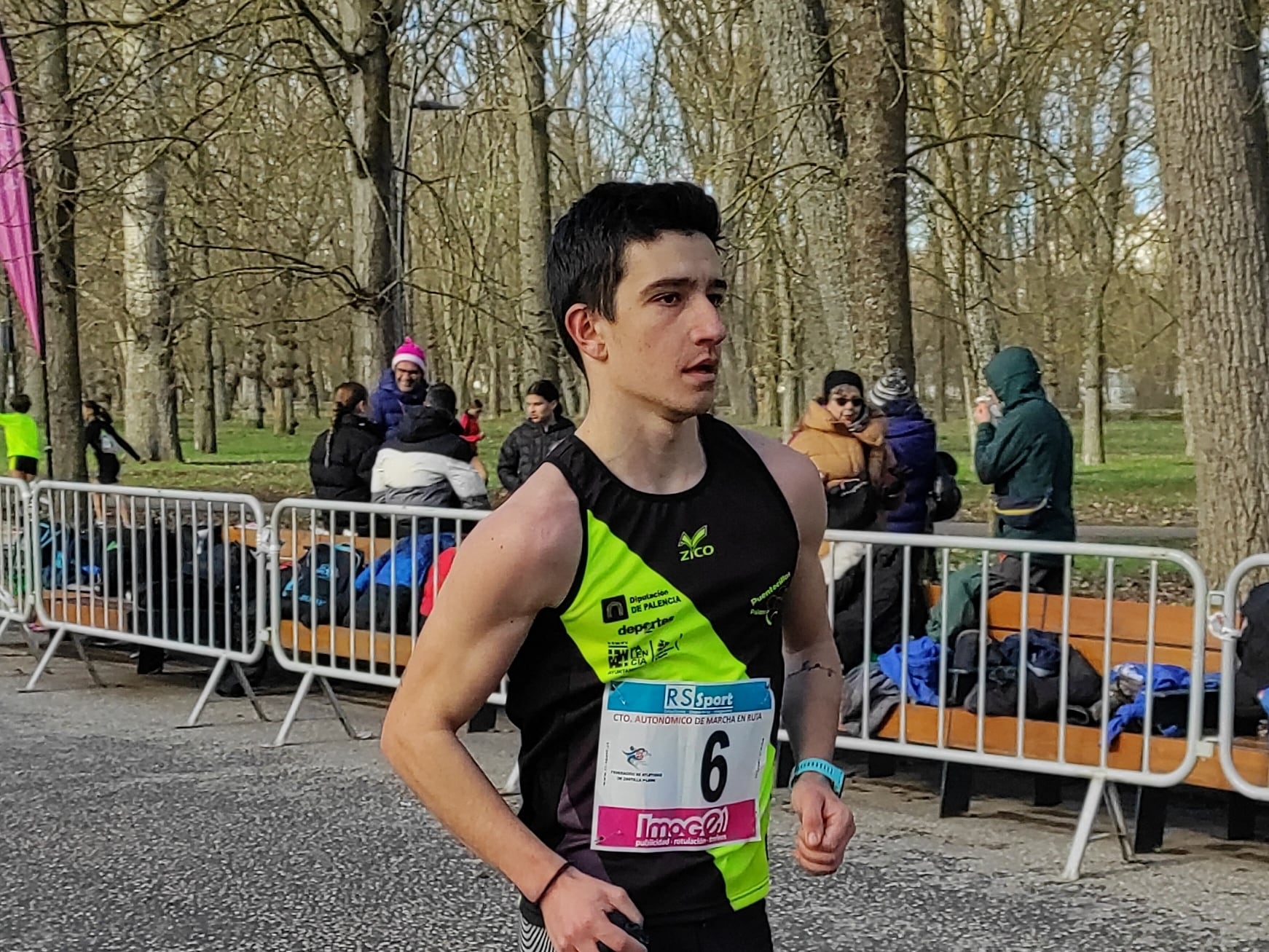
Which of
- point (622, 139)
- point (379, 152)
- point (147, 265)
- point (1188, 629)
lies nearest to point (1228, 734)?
point (1188, 629)

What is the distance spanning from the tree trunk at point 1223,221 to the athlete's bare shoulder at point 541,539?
22.6 feet

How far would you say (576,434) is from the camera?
2.46 m

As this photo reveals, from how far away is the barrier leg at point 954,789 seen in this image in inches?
266

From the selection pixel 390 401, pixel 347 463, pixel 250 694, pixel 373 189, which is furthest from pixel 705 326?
pixel 373 189

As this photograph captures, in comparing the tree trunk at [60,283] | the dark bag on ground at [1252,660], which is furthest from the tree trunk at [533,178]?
the dark bag on ground at [1252,660]

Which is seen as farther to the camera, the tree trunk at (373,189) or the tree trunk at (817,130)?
the tree trunk at (373,189)

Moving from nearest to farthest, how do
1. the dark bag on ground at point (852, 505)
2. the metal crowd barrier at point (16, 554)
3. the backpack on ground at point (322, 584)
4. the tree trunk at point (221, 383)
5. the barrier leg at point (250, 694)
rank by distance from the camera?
the dark bag on ground at point (852, 505) < the backpack on ground at point (322, 584) < the barrier leg at point (250, 694) < the metal crowd barrier at point (16, 554) < the tree trunk at point (221, 383)

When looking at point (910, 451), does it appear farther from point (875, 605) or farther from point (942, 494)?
point (875, 605)

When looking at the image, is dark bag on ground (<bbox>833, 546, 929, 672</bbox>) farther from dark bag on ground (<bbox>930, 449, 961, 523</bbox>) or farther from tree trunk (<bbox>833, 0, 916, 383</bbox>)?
tree trunk (<bbox>833, 0, 916, 383</bbox>)

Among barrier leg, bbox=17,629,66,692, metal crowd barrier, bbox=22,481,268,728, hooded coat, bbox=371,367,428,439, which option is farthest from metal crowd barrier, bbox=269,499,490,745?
hooded coat, bbox=371,367,428,439

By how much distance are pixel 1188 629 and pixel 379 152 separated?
929 centimetres

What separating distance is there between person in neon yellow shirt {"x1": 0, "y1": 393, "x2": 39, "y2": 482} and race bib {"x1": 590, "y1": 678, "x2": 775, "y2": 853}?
16208mm

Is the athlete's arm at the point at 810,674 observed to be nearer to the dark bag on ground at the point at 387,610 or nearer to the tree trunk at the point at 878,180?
the dark bag on ground at the point at 387,610

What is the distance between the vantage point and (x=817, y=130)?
11188 mm
